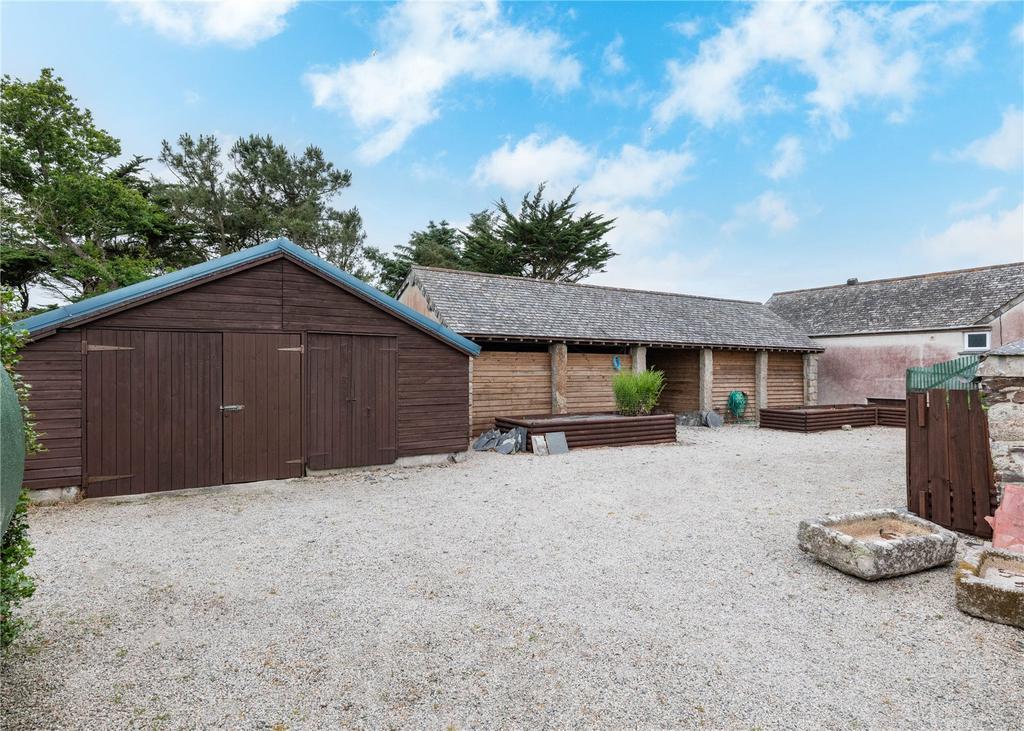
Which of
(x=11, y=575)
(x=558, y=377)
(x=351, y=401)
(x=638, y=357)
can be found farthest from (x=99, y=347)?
(x=638, y=357)

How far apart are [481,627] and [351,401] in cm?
566

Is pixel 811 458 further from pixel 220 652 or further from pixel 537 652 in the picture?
pixel 220 652

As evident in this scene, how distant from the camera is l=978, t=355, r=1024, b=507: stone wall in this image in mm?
4625

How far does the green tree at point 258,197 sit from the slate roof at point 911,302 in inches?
918

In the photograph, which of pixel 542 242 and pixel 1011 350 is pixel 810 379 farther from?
pixel 542 242

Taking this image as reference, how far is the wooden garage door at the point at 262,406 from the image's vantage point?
7.29 m

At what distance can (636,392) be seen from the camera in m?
12.1

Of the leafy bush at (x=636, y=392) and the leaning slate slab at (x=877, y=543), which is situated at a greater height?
the leafy bush at (x=636, y=392)

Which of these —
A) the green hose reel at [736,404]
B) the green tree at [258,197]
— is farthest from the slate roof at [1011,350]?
the green tree at [258,197]

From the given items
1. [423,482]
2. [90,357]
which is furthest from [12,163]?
[423,482]

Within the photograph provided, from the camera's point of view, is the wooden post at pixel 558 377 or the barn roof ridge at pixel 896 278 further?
the barn roof ridge at pixel 896 278

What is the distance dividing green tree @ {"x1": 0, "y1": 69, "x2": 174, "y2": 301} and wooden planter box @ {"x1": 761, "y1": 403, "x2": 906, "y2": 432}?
23.2m

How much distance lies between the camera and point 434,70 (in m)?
9.54

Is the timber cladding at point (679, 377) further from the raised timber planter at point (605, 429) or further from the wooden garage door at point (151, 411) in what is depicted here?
the wooden garage door at point (151, 411)
